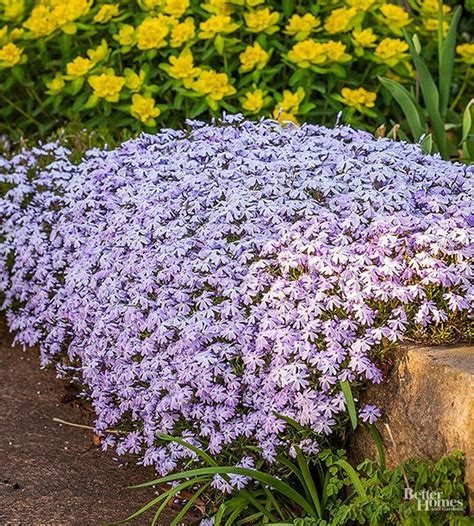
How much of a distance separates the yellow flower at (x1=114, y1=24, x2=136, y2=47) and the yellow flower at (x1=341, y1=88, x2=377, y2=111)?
3.29 ft

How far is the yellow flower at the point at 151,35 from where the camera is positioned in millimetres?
4445

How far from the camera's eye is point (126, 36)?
4559mm

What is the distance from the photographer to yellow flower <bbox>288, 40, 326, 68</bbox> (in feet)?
14.4

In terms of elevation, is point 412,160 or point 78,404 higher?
point 412,160

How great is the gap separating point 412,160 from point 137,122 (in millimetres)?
1662

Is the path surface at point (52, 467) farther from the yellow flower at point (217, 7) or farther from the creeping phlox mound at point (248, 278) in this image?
the yellow flower at point (217, 7)

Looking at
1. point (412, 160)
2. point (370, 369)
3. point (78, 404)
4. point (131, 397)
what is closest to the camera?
point (370, 369)

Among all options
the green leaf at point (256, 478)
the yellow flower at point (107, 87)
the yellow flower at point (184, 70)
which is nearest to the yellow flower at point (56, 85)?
the yellow flower at point (107, 87)

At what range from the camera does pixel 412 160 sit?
3.26 m

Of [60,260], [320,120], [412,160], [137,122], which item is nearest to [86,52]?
[137,122]

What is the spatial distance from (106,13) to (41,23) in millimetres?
311

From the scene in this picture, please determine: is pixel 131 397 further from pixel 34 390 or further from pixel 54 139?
pixel 54 139

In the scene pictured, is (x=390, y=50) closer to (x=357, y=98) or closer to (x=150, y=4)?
(x=357, y=98)

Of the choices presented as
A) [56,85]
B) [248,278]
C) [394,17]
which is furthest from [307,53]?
[248,278]
